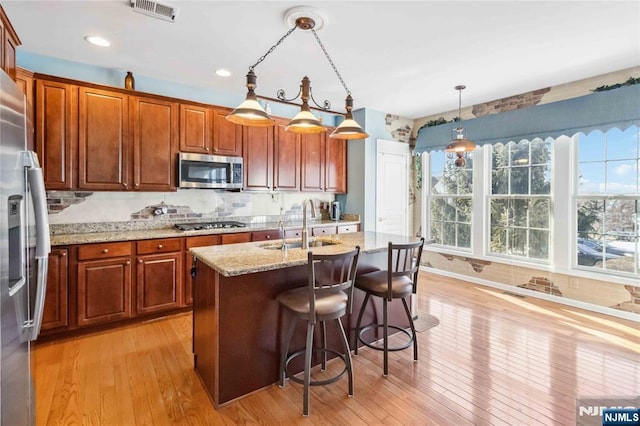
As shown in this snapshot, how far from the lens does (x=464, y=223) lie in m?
5.14

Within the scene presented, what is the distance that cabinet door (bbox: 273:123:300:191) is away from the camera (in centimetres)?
459

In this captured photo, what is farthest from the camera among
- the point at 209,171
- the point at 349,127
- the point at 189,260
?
the point at 209,171

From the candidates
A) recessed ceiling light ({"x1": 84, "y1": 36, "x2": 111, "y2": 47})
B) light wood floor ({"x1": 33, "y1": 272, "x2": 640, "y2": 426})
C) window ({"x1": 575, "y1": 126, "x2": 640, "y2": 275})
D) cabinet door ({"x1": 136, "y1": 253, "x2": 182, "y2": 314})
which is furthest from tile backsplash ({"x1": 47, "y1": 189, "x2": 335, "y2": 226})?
window ({"x1": 575, "y1": 126, "x2": 640, "y2": 275})

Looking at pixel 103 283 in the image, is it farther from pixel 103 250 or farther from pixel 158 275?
pixel 158 275

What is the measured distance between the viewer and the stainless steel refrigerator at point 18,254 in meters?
1.14

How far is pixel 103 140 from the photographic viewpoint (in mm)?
3314

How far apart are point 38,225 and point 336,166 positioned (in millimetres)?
4197

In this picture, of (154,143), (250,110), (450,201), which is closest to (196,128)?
(154,143)

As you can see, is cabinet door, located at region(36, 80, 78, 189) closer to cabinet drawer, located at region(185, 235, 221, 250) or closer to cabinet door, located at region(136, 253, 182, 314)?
cabinet door, located at region(136, 253, 182, 314)

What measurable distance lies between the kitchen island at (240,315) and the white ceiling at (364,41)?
1.82 m

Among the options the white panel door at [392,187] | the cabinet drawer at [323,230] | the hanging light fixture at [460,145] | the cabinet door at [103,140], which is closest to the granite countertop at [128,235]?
the cabinet door at [103,140]

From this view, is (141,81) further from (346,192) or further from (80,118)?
(346,192)

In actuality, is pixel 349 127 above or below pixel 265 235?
above

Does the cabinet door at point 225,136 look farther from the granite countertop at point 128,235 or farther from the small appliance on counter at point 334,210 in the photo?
the small appliance on counter at point 334,210
